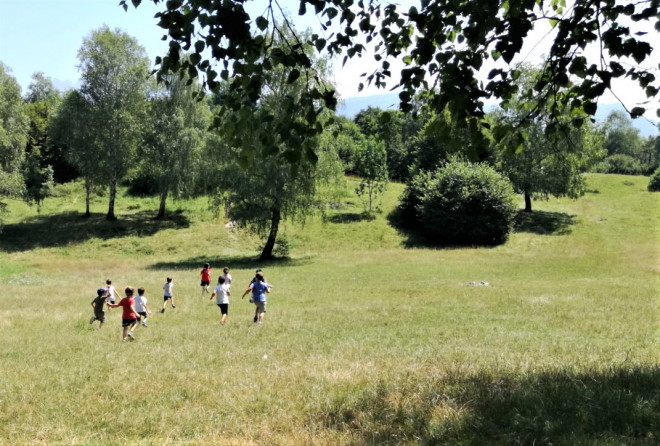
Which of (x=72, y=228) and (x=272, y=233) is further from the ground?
(x=272, y=233)

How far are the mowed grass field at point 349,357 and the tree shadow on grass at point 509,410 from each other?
0.09 feet

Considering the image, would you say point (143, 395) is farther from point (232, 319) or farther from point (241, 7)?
point (232, 319)

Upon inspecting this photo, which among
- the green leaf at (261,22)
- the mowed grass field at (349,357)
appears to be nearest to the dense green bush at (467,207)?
the mowed grass field at (349,357)

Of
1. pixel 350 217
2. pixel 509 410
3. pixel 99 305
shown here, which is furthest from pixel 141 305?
pixel 350 217

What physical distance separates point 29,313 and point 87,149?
30.0m

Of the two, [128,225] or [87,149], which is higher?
[87,149]

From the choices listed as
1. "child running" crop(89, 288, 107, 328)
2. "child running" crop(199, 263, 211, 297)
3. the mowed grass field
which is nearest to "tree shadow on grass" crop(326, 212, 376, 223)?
the mowed grass field

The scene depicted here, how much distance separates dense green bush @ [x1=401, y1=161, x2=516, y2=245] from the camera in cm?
4534

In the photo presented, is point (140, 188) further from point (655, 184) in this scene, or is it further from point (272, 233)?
point (655, 184)

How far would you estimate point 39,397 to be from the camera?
794 centimetres

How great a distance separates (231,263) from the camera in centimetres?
A: 3700

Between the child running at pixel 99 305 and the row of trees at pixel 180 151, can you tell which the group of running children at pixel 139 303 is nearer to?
the child running at pixel 99 305

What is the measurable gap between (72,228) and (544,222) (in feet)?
166

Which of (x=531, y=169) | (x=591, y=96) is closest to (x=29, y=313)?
(x=591, y=96)
